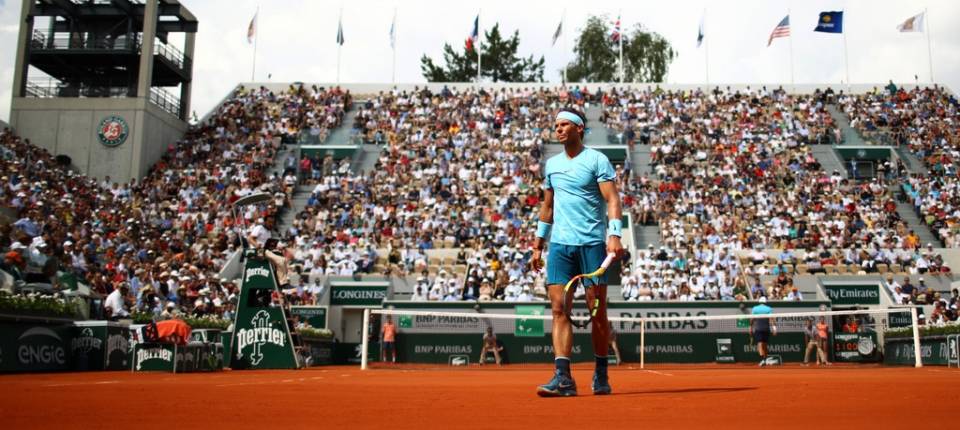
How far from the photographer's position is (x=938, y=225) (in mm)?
30359

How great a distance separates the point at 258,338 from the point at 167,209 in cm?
1833

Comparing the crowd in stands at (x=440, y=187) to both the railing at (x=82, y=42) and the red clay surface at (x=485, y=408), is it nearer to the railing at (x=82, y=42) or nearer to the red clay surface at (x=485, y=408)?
the railing at (x=82, y=42)

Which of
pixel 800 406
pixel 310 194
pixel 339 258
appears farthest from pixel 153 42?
pixel 800 406

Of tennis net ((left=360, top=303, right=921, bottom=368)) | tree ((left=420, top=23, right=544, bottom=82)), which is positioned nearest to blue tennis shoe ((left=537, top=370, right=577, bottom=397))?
tennis net ((left=360, top=303, right=921, bottom=368))

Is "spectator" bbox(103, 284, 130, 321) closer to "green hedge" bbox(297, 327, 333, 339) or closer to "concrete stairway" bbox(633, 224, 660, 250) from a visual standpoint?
"green hedge" bbox(297, 327, 333, 339)

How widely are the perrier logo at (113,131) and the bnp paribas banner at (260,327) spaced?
2353 centimetres

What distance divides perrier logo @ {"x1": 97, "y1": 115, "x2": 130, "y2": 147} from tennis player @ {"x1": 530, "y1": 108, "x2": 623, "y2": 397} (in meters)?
32.9

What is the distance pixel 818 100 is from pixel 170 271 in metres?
30.5

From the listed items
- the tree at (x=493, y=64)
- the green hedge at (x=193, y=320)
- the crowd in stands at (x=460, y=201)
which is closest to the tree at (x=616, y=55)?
the tree at (x=493, y=64)

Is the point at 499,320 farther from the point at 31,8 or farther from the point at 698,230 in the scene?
the point at 31,8

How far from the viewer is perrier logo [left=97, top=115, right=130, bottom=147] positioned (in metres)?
36.1

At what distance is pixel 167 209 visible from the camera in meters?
32.0

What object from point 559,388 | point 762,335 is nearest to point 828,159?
point 762,335

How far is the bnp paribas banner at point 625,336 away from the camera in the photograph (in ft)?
72.9
